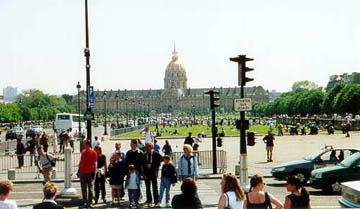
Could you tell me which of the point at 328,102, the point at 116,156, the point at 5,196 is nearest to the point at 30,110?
the point at 328,102

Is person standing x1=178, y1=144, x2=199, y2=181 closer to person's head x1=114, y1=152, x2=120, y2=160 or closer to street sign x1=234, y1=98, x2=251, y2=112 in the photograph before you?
person's head x1=114, y1=152, x2=120, y2=160

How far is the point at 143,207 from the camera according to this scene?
1212cm

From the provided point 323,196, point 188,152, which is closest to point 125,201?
point 188,152

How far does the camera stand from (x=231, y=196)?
23.0 ft

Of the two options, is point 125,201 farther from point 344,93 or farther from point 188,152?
point 344,93

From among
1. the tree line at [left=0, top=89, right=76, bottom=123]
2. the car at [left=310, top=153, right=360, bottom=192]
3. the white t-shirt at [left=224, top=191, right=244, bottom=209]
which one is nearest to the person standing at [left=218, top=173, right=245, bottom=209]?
the white t-shirt at [left=224, top=191, right=244, bottom=209]

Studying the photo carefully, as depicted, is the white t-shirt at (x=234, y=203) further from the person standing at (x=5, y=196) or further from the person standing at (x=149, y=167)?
the person standing at (x=149, y=167)

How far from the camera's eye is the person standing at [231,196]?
273 inches

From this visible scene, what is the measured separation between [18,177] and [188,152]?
33.4ft

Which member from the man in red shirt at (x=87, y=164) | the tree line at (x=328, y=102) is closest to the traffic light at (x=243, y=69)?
the man in red shirt at (x=87, y=164)

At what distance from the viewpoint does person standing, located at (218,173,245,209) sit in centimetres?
694

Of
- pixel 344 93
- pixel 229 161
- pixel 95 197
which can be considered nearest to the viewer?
pixel 95 197

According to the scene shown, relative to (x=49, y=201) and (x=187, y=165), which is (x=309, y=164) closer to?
(x=187, y=165)

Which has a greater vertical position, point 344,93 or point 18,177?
point 344,93
